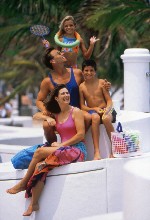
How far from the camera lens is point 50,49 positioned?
7312 mm

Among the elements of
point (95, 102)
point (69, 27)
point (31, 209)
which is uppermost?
point (69, 27)

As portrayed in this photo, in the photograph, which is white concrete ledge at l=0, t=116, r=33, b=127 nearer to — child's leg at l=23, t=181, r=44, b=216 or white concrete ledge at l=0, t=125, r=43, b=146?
white concrete ledge at l=0, t=125, r=43, b=146

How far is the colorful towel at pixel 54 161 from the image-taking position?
654 centimetres

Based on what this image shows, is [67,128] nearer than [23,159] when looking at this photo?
Yes

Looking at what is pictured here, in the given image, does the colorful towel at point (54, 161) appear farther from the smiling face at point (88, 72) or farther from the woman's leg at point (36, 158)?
the smiling face at point (88, 72)

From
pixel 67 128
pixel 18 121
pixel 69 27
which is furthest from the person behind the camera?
pixel 18 121

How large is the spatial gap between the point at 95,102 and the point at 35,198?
1.39 m

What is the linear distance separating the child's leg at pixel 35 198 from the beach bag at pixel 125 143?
3.04 feet

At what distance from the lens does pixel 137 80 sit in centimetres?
948

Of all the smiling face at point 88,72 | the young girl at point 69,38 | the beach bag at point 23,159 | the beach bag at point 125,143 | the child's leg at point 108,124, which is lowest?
the beach bag at point 23,159

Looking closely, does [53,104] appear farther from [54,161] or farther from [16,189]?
[16,189]

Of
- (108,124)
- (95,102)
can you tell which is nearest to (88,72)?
(95,102)

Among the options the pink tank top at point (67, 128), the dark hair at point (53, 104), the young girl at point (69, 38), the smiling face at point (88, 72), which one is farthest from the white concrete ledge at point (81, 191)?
the young girl at point (69, 38)

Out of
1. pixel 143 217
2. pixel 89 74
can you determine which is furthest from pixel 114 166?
pixel 143 217
